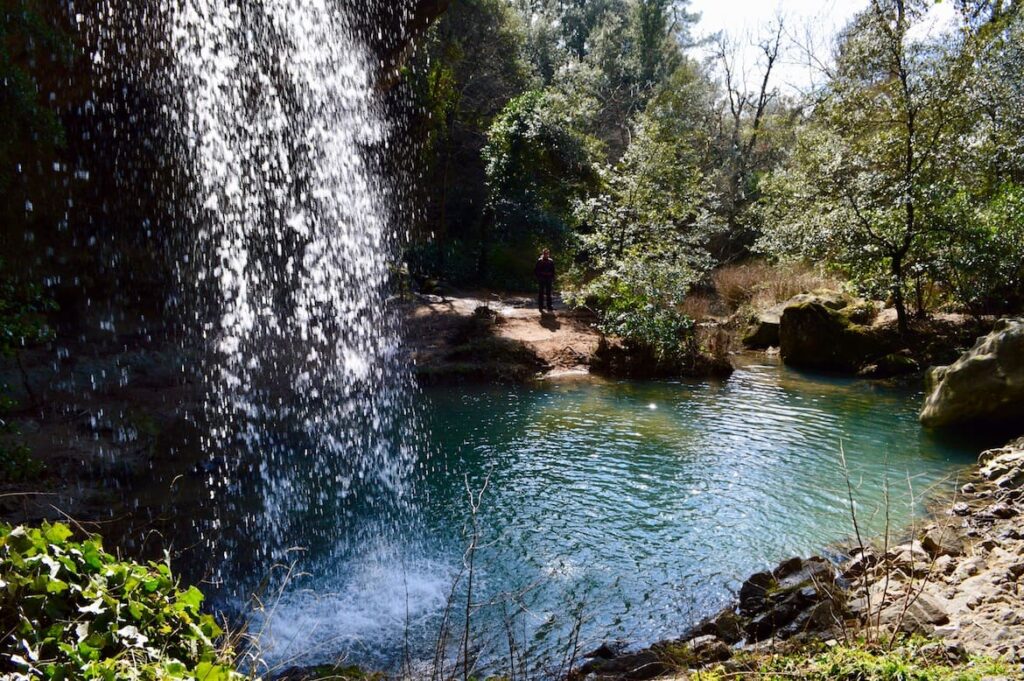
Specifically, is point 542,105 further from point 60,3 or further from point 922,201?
point 60,3

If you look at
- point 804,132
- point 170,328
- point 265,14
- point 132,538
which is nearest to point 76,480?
point 132,538

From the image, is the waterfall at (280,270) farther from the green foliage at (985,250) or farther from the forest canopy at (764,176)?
the green foliage at (985,250)

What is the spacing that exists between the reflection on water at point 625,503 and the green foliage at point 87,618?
1.76 metres

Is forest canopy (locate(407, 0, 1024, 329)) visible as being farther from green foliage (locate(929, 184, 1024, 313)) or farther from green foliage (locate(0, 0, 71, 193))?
green foliage (locate(0, 0, 71, 193))

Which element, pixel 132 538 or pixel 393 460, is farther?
pixel 393 460

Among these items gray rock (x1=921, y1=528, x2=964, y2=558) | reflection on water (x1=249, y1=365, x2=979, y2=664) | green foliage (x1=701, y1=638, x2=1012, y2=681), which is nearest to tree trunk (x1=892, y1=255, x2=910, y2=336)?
reflection on water (x1=249, y1=365, x2=979, y2=664)

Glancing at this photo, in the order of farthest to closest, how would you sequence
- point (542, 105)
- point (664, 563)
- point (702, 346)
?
point (542, 105) → point (702, 346) → point (664, 563)

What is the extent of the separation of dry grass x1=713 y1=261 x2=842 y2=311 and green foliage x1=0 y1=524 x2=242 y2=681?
2070cm

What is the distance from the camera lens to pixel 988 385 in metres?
10.5

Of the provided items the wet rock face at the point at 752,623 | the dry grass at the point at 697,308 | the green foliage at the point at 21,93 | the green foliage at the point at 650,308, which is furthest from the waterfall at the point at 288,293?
the dry grass at the point at 697,308

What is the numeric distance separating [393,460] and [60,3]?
1001 cm

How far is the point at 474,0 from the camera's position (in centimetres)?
2809

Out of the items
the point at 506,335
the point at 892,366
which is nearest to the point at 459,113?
the point at 506,335

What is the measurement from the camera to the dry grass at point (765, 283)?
824 inches
